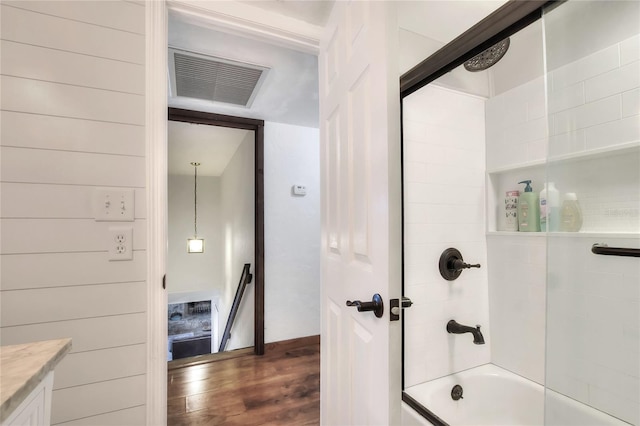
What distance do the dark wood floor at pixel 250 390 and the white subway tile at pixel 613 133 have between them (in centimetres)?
207

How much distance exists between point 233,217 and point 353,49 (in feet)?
11.5

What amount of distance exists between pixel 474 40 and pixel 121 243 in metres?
1.50

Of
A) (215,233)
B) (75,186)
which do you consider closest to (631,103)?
(75,186)

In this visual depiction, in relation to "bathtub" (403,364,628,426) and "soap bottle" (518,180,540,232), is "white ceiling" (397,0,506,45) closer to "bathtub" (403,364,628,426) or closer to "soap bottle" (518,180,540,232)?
"soap bottle" (518,180,540,232)

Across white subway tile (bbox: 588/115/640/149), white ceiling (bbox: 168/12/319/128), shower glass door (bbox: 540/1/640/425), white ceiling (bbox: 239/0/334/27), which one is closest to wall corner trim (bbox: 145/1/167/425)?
white ceiling (bbox: 168/12/319/128)

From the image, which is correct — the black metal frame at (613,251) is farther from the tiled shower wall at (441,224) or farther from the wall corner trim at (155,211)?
the wall corner trim at (155,211)

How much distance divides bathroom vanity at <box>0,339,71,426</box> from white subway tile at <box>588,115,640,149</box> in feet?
6.38

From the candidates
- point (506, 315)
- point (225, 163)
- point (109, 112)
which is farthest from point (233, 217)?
point (506, 315)

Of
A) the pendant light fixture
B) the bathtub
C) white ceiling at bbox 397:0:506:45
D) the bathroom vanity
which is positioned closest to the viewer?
the bathroom vanity

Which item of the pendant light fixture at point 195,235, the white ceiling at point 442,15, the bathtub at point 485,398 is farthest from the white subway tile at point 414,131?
the pendant light fixture at point 195,235

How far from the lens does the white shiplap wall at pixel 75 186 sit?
0.99 metres

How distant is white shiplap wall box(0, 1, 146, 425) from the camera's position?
994 millimetres

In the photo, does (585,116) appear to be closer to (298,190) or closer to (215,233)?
(298,190)

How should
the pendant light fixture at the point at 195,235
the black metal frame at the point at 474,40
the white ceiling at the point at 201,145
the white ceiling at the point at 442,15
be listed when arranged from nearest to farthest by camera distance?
the black metal frame at the point at 474,40 → the white ceiling at the point at 442,15 → the white ceiling at the point at 201,145 → the pendant light fixture at the point at 195,235
